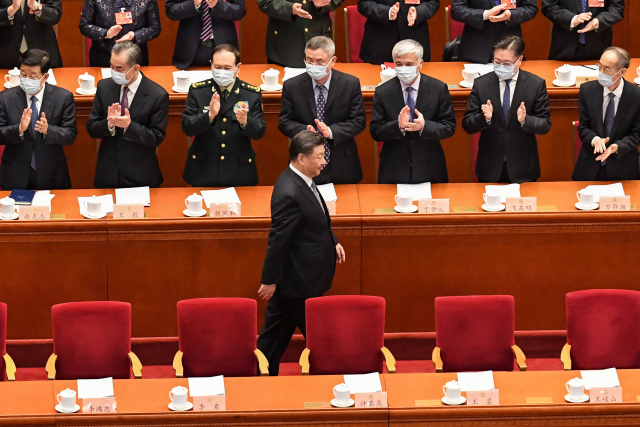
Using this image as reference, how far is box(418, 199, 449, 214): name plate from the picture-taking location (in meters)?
5.83

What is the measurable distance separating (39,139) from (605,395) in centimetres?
343

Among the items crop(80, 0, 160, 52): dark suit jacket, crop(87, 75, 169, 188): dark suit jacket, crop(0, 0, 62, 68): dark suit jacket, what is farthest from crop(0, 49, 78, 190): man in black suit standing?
crop(0, 0, 62, 68): dark suit jacket

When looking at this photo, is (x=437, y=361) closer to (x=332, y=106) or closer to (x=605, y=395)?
(x=605, y=395)

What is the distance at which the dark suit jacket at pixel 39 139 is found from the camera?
611 cm

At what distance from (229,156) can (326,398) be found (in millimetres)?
2027

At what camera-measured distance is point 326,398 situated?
180 inches

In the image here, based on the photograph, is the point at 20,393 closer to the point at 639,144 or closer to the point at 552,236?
the point at 552,236

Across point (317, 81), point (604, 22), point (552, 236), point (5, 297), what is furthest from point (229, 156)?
point (604, 22)

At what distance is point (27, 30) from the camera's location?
7.14m

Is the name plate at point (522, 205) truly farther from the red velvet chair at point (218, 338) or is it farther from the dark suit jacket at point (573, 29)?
the dark suit jacket at point (573, 29)

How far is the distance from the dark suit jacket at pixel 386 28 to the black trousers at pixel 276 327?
2.39 meters

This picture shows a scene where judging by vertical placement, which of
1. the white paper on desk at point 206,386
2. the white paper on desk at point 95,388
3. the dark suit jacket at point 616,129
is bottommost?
the white paper on desk at point 206,386

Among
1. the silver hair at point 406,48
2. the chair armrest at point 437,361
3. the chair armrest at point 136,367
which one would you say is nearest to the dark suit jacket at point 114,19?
the silver hair at point 406,48

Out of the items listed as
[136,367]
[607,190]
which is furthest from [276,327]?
[607,190]
